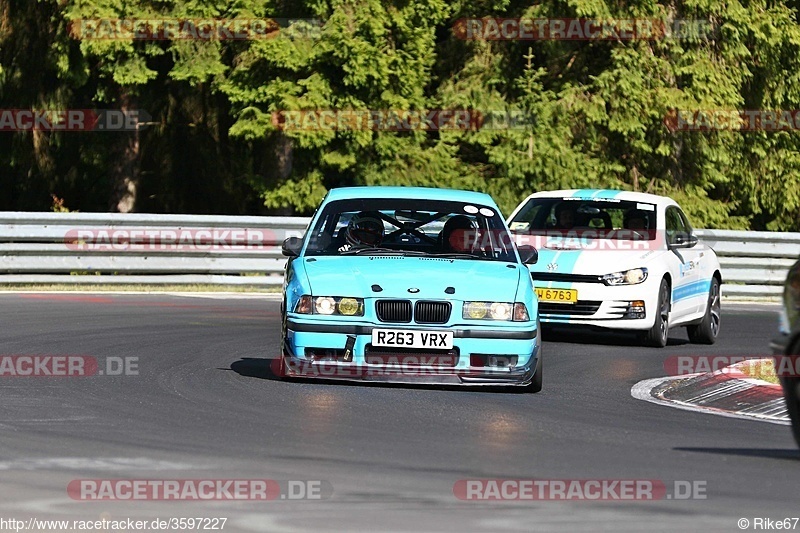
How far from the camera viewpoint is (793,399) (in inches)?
308

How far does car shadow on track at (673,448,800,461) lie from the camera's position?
8422mm

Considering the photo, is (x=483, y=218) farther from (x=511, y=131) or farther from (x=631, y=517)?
(x=511, y=131)

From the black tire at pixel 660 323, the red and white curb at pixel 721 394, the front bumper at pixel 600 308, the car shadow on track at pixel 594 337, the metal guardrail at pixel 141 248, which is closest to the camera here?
the red and white curb at pixel 721 394

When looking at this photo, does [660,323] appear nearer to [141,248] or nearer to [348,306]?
[348,306]

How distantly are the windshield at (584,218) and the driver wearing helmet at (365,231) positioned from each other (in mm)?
4740

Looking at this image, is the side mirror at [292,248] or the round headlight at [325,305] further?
the side mirror at [292,248]

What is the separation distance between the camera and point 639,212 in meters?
16.8

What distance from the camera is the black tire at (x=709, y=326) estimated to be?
665 inches

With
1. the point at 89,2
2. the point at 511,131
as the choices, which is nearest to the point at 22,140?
the point at 89,2

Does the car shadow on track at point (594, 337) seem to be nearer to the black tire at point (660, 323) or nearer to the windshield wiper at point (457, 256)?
the black tire at point (660, 323)

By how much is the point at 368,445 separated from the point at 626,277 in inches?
302

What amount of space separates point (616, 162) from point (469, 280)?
19.8 meters

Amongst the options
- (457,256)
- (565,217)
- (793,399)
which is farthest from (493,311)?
(565,217)

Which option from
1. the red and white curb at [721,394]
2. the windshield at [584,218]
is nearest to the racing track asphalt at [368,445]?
the red and white curb at [721,394]
